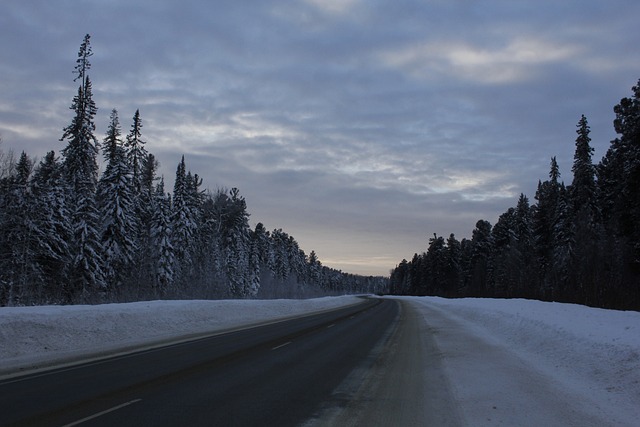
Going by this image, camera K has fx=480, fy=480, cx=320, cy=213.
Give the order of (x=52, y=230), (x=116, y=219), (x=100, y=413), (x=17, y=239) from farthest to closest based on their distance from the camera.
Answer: (x=116, y=219) → (x=52, y=230) → (x=17, y=239) → (x=100, y=413)

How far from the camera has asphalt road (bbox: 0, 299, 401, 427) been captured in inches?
251

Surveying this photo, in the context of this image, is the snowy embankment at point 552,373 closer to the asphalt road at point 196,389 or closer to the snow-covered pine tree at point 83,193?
the asphalt road at point 196,389

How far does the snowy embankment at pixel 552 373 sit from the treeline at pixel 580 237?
10740mm

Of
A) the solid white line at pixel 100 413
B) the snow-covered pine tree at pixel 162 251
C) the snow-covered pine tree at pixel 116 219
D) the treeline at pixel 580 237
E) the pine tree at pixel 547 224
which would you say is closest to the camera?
the solid white line at pixel 100 413

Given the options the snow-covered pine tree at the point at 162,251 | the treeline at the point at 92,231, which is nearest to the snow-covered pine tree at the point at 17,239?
the treeline at the point at 92,231

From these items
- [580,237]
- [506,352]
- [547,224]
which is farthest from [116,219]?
[547,224]

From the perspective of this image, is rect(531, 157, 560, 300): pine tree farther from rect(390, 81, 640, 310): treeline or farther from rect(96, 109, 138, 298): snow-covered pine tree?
rect(96, 109, 138, 298): snow-covered pine tree

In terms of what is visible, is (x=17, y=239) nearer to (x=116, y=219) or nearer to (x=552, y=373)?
(x=116, y=219)

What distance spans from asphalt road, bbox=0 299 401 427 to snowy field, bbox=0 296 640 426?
6.05 ft

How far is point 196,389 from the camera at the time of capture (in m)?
8.13

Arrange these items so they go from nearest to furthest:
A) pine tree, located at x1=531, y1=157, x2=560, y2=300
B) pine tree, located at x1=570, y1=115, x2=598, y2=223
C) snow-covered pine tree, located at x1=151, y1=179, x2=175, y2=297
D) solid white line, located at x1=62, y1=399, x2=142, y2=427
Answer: solid white line, located at x1=62, y1=399, x2=142, y2=427 < snow-covered pine tree, located at x1=151, y1=179, x2=175, y2=297 < pine tree, located at x1=570, y1=115, x2=598, y2=223 < pine tree, located at x1=531, y1=157, x2=560, y2=300

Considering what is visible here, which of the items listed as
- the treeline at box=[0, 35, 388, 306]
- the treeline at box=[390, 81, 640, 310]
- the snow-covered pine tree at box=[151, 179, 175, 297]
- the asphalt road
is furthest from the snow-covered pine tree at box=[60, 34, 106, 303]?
the treeline at box=[390, 81, 640, 310]

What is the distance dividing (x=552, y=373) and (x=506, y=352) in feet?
10.4

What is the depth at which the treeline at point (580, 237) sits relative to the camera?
30555mm
